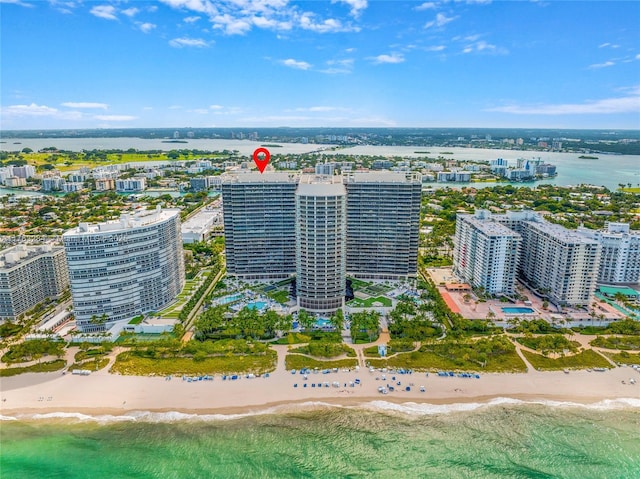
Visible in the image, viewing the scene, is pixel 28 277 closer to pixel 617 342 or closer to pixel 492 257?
pixel 492 257

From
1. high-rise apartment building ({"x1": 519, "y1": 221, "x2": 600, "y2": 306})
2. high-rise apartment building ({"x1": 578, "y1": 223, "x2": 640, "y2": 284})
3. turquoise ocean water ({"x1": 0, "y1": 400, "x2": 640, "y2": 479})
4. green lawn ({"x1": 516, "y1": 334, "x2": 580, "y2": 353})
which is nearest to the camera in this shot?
turquoise ocean water ({"x1": 0, "y1": 400, "x2": 640, "y2": 479})

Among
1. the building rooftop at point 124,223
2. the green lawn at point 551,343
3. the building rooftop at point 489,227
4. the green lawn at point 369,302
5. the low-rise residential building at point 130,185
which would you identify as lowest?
the green lawn at point 551,343

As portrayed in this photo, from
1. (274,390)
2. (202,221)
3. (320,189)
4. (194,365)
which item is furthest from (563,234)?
(202,221)

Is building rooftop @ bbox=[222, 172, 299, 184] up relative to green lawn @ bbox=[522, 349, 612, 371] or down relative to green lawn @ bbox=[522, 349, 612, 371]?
up

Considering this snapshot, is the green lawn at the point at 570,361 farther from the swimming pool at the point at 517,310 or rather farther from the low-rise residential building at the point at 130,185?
the low-rise residential building at the point at 130,185

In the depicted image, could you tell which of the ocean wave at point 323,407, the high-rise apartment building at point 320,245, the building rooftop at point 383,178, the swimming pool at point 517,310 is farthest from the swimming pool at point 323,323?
the swimming pool at point 517,310

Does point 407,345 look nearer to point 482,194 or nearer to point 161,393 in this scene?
point 161,393

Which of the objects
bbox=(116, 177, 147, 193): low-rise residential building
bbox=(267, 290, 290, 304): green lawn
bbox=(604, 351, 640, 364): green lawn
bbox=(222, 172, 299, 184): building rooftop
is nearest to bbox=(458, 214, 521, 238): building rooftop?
bbox=(604, 351, 640, 364): green lawn

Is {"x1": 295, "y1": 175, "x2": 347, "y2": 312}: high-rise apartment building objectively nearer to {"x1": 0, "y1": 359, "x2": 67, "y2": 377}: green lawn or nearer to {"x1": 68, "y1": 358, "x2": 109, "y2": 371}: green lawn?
{"x1": 68, "y1": 358, "x2": 109, "y2": 371}: green lawn
